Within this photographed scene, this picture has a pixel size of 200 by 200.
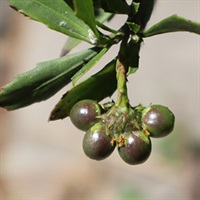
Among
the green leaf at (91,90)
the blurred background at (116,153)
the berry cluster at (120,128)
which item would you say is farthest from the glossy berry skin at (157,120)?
the blurred background at (116,153)

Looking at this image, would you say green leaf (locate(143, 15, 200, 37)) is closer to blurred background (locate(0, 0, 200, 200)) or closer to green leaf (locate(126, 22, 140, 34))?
green leaf (locate(126, 22, 140, 34))

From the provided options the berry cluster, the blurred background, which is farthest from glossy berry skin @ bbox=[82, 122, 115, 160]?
the blurred background

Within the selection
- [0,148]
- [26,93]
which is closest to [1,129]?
[0,148]

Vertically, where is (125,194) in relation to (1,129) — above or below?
below

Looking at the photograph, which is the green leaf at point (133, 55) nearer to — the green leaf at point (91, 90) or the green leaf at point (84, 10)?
the green leaf at point (91, 90)

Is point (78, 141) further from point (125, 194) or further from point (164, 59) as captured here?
point (164, 59)

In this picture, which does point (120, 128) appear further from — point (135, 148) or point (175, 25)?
point (175, 25)
